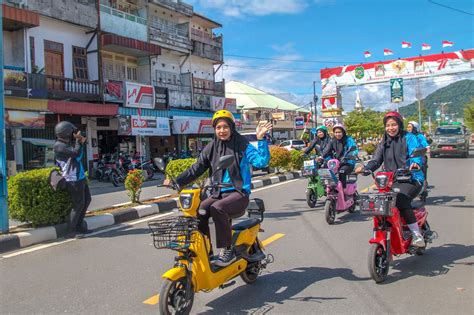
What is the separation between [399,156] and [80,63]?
1794 centimetres

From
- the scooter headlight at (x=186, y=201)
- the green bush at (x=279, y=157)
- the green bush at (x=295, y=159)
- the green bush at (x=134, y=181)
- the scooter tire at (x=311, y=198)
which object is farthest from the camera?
the green bush at (x=295, y=159)

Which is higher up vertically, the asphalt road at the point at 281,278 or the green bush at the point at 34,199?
the green bush at the point at 34,199

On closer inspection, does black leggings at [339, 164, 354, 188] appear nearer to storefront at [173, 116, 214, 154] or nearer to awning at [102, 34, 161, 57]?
awning at [102, 34, 161, 57]

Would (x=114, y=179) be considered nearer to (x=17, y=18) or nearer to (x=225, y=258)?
(x=17, y=18)

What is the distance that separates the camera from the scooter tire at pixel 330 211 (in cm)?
746

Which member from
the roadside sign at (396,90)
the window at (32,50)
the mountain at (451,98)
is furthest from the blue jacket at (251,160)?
the mountain at (451,98)

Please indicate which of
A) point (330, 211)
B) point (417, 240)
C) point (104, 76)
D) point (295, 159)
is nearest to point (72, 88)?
point (104, 76)

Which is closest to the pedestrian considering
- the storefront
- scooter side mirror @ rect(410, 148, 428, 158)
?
scooter side mirror @ rect(410, 148, 428, 158)

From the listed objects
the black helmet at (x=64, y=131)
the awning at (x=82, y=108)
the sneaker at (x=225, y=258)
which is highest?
the awning at (x=82, y=108)

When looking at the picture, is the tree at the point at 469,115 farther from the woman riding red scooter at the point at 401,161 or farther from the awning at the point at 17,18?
the woman riding red scooter at the point at 401,161

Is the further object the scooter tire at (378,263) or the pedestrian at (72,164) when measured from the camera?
the pedestrian at (72,164)

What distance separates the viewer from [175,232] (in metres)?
3.48

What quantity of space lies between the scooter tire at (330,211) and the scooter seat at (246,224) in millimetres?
3396

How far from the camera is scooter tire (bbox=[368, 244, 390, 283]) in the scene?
425 cm
